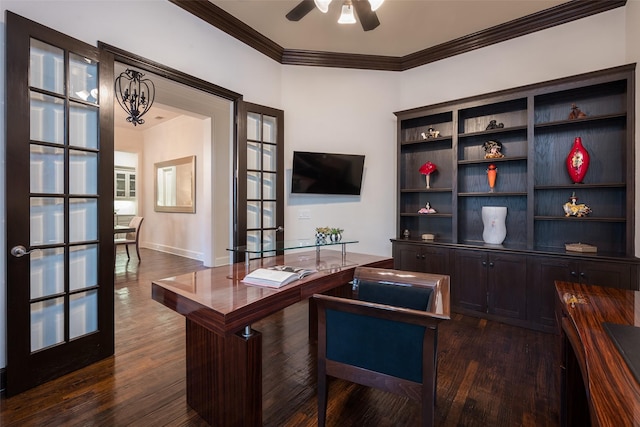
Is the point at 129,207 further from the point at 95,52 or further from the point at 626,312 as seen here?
the point at 626,312

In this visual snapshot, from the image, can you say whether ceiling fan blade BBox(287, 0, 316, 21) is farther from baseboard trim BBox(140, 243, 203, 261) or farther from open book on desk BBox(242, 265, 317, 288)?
baseboard trim BBox(140, 243, 203, 261)

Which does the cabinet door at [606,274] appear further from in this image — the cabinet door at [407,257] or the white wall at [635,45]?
the cabinet door at [407,257]

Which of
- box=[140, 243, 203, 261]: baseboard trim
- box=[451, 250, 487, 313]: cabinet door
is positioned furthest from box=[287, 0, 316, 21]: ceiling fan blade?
box=[140, 243, 203, 261]: baseboard trim

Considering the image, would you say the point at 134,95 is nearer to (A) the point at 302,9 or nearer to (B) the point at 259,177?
(B) the point at 259,177

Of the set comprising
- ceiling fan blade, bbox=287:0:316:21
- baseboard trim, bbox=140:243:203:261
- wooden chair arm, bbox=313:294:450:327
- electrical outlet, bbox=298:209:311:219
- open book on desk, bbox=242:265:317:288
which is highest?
ceiling fan blade, bbox=287:0:316:21

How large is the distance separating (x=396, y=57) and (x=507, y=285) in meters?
3.12

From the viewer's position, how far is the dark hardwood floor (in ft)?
5.39

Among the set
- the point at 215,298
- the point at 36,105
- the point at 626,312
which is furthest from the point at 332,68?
the point at 626,312

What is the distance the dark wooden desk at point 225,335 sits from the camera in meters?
1.33

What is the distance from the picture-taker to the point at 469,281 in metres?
3.19

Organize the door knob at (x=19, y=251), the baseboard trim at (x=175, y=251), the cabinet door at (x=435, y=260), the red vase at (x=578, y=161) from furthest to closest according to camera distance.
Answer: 1. the baseboard trim at (x=175, y=251)
2. the cabinet door at (x=435, y=260)
3. the red vase at (x=578, y=161)
4. the door knob at (x=19, y=251)

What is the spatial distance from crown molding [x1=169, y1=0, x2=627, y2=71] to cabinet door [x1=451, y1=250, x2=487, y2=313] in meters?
2.44

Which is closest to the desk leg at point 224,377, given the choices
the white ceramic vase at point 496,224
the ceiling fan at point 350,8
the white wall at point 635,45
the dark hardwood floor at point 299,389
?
the dark hardwood floor at point 299,389

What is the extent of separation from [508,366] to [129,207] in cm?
860
